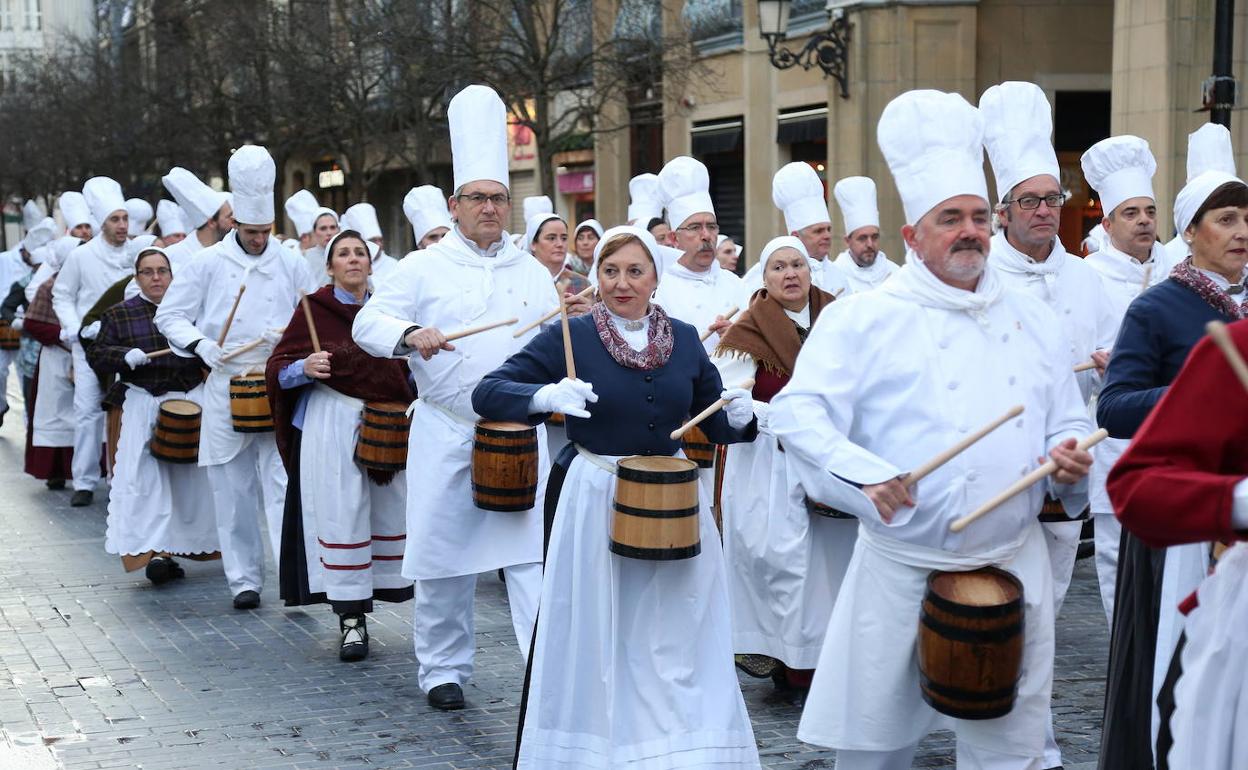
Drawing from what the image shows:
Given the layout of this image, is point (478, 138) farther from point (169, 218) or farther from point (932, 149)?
point (169, 218)

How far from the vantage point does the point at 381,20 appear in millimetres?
23766

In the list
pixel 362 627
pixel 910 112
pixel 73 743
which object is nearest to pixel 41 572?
pixel 362 627

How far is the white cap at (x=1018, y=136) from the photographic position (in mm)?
7164

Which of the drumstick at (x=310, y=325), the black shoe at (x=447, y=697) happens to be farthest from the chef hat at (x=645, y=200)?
the black shoe at (x=447, y=697)

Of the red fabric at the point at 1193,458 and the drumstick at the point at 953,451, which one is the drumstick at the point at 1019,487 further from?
the red fabric at the point at 1193,458

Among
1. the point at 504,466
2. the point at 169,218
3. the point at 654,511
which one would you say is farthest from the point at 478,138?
the point at 169,218

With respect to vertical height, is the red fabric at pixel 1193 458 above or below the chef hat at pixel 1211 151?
below

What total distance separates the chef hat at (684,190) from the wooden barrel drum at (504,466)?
388 cm

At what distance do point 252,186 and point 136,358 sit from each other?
136cm

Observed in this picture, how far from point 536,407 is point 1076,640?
12.4 ft

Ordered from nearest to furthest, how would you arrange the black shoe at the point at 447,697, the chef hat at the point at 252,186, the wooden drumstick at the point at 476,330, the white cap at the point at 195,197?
the wooden drumstick at the point at 476,330 < the black shoe at the point at 447,697 < the chef hat at the point at 252,186 < the white cap at the point at 195,197

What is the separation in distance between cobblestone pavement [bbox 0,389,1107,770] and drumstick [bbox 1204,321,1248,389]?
137 inches

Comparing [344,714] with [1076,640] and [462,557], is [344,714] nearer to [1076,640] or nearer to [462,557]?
[462,557]

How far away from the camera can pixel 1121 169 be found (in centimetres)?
884
